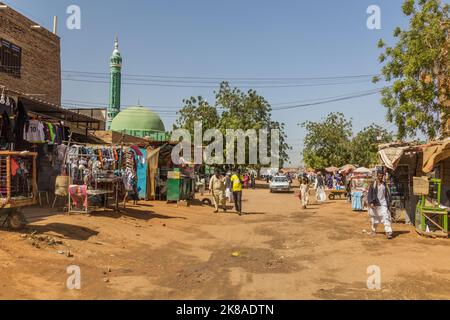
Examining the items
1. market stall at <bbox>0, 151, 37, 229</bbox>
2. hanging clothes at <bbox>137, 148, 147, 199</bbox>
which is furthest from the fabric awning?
hanging clothes at <bbox>137, 148, 147, 199</bbox>

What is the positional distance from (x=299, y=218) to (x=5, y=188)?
37.7 ft

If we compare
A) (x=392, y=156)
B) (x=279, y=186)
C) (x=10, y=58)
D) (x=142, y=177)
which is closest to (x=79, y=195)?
(x=142, y=177)

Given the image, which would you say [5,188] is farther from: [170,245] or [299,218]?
[299,218]

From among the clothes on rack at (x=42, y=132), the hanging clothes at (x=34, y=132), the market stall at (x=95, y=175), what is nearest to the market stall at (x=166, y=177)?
the market stall at (x=95, y=175)

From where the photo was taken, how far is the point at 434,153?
1171 centimetres

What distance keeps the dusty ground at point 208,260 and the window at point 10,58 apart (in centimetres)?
1160

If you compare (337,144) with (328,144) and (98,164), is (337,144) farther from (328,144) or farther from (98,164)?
(98,164)

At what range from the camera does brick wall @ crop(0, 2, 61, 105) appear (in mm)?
20688

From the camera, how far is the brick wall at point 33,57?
20.7 meters

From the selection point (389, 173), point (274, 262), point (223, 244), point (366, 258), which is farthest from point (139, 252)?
point (389, 173)

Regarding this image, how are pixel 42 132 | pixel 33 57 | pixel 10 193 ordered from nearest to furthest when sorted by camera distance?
1. pixel 10 193
2. pixel 42 132
3. pixel 33 57

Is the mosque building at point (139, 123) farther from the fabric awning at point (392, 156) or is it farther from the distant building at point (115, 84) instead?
the fabric awning at point (392, 156)

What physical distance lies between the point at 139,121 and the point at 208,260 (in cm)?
4818

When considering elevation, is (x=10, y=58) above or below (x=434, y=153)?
above
